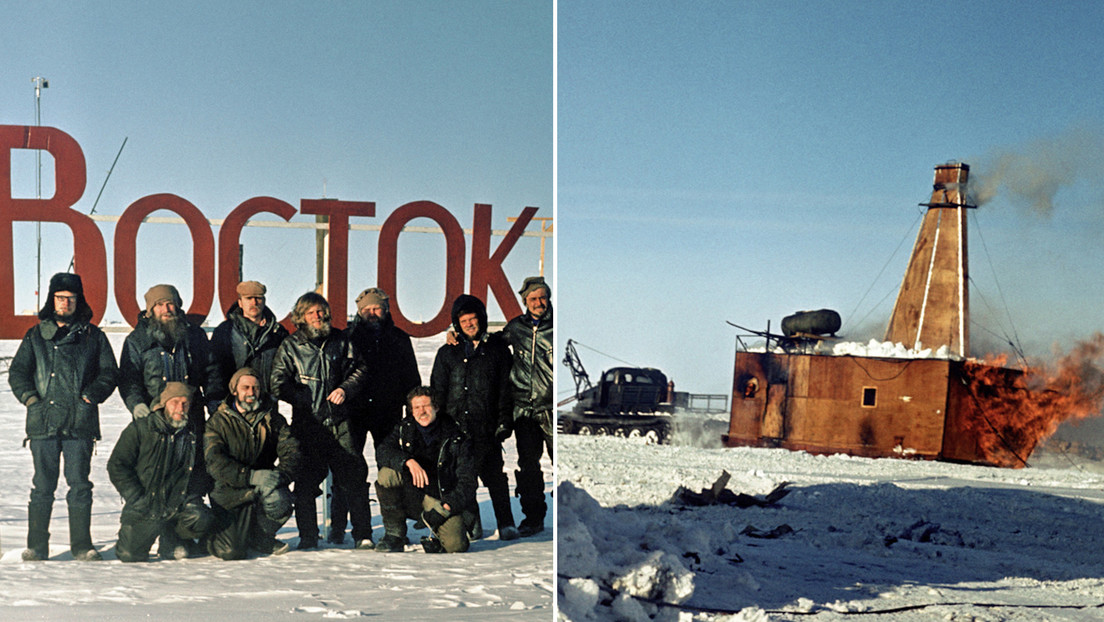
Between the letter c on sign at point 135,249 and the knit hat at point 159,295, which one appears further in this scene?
the letter c on sign at point 135,249

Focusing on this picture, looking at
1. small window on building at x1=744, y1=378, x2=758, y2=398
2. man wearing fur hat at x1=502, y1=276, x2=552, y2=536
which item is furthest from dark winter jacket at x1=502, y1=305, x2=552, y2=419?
small window on building at x1=744, y1=378, x2=758, y2=398

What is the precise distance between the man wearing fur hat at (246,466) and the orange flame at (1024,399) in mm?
10095

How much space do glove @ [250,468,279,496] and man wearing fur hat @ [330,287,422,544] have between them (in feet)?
1.23

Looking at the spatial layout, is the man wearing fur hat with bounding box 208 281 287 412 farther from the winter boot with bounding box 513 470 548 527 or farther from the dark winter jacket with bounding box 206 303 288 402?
the winter boot with bounding box 513 470 548 527

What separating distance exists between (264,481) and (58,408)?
972 millimetres

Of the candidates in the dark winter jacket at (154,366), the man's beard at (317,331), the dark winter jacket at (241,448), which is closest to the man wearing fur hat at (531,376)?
the man's beard at (317,331)

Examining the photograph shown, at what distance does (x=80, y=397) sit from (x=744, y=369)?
9.35 m

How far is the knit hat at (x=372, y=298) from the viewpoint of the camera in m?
5.28

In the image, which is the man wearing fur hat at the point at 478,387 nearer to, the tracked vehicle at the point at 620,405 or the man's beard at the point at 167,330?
the man's beard at the point at 167,330

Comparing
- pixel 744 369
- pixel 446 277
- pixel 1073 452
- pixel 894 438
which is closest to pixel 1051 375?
pixel 1073 452

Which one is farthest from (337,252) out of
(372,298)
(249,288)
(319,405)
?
(319,405)

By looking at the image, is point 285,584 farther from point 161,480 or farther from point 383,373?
point 383,373

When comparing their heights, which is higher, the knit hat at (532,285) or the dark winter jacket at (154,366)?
the knit hat at (532,285)

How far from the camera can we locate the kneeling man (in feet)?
16.7
